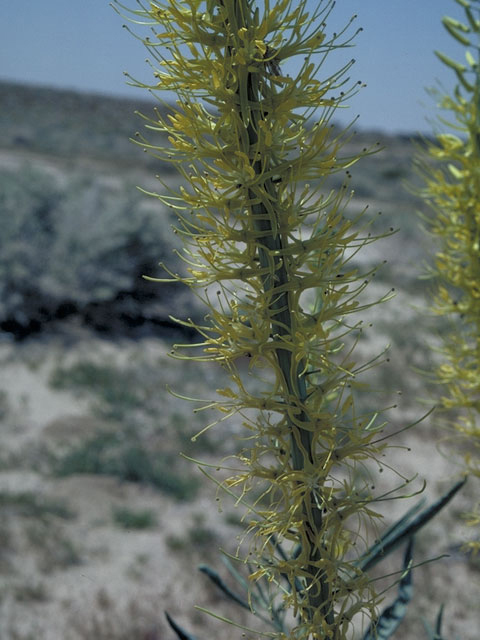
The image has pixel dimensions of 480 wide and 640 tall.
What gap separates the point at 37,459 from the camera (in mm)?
6133

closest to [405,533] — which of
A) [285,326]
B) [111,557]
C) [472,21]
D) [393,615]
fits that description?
[393,615]

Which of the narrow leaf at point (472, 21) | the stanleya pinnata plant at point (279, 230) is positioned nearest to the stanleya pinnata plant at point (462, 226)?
the narrow leaf at point (472, 21)

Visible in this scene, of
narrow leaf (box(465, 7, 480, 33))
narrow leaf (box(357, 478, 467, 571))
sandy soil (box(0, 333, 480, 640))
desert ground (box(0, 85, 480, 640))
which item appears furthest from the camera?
desert ground (box(0, 85, 480, 640))

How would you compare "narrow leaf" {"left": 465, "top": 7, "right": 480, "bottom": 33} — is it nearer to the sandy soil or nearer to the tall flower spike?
the tall flower spike

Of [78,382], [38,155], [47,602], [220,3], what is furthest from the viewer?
[38,155]

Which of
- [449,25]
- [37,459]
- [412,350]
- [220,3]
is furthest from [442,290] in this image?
[412,350]

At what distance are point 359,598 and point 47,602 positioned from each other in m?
3.82

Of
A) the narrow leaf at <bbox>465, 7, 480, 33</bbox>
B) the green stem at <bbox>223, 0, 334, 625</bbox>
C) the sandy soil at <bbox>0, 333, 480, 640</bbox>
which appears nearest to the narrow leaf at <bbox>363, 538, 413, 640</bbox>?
the green stem at <bbox>223, 0, 334, 625</bbox>

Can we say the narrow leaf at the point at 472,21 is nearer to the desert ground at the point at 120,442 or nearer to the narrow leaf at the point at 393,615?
the desert ground at the point at 120,442

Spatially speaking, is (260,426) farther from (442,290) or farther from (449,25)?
(449,25)

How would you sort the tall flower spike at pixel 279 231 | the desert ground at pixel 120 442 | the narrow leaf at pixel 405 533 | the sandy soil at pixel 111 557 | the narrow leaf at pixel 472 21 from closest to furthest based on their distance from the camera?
1. the tall flower spike at pixel 279 231
2. the narrow leaf at pixel 405 533
3. the narrow leaf at pixel 472 21
4. the sandy soil at pixel 111 557
5. the desert ground at pixel 120 442

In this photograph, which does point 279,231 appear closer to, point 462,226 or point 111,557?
point 462,226

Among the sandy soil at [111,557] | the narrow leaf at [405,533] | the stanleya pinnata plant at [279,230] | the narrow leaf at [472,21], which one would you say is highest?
the narrow leaf at [472,21]

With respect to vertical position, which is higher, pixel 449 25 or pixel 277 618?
pixel 449 25
